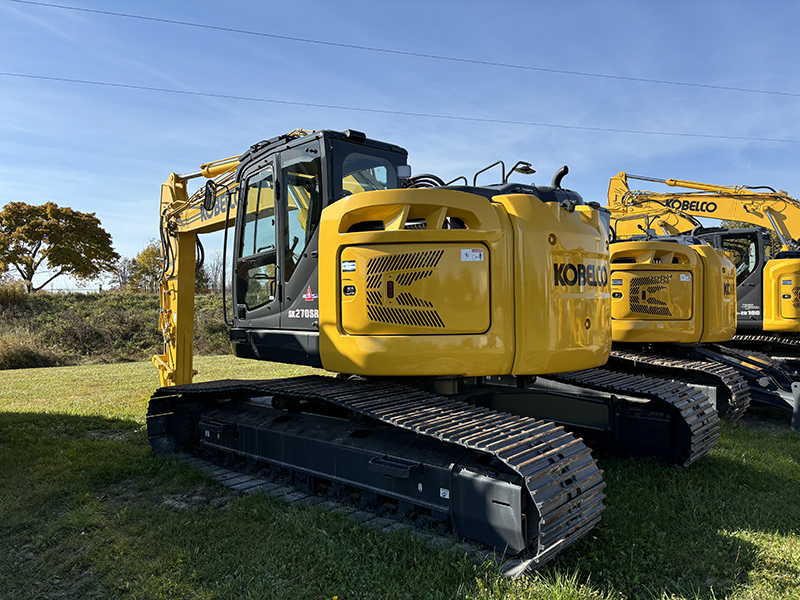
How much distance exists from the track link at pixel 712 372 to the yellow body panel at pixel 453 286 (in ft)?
11.7

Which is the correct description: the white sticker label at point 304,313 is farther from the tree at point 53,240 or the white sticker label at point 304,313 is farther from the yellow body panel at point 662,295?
the tree at point 53,240

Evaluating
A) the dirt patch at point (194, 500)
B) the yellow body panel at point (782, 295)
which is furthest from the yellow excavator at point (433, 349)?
the yellow body panel at point (782, 295)

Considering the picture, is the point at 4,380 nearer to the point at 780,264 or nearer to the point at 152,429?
the point at 152,429

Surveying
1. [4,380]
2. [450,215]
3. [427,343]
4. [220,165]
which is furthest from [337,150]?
[4,380]

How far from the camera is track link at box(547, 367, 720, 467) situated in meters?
4.98

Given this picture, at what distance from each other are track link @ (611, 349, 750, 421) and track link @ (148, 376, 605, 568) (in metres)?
3.92

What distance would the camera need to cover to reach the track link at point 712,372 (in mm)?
7109

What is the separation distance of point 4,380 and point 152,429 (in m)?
9.50

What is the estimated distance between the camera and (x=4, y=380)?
13062mm

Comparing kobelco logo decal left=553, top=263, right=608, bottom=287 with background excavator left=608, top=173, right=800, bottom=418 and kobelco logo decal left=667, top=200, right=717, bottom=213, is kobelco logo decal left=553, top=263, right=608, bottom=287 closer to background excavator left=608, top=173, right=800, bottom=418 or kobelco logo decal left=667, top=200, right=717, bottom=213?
background excavator left=608, top=173, right=800, bottom=418

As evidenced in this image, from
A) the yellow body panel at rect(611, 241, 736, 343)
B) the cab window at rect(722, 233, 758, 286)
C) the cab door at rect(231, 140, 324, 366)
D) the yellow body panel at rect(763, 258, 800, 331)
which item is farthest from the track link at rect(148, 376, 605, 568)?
the cab window at rect(722, 233, 758, 286)

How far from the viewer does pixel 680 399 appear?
5.08 meters

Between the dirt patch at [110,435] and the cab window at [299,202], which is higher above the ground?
the cab window at [299,202]

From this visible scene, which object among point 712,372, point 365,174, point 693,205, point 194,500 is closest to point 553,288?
point 365,174
